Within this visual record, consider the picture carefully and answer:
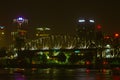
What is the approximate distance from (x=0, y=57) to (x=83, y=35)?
34.5 meters

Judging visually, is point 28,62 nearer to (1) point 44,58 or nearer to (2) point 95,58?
(1) point 44,58

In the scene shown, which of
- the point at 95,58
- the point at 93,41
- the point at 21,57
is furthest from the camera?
the point at 93,41

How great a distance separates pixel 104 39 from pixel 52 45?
2025 centimetres

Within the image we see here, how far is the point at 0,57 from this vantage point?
17025 cm

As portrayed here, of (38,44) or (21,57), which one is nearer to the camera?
(21,57)

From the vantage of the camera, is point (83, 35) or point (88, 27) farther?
point (88, 27)

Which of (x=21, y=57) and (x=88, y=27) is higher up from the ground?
(x=88, y=27)

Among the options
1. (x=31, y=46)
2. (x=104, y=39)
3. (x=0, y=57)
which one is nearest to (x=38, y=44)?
(x=31, y=46)

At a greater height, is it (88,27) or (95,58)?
(88,27)

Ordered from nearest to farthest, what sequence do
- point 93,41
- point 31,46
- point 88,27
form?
point 93,41 < point 31,46 < point 88,27

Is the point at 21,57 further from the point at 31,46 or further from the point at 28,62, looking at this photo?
the point at 31,46

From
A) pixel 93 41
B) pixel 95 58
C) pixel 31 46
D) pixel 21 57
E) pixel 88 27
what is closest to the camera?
pixel 95 58

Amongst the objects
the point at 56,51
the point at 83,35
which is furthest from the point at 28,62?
the point at 83,35

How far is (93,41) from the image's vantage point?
162 m
